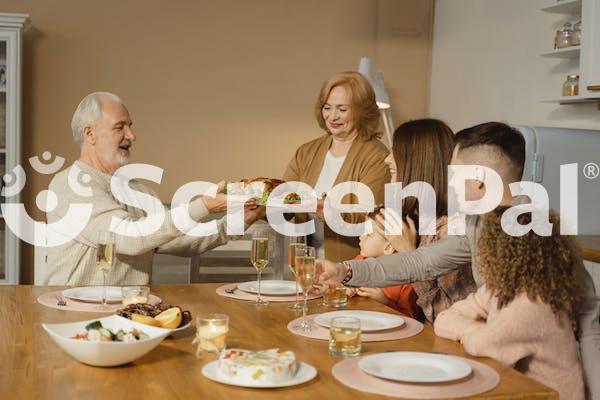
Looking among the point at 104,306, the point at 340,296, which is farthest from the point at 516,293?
the point at 104,306

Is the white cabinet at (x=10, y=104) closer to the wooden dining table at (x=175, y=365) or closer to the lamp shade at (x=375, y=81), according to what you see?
the lamp shade at (x=375, y=81)

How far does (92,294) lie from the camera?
209 cm

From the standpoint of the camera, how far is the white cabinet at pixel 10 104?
14.1 ft

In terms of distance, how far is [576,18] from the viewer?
13.0ft

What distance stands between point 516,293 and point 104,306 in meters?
0.99

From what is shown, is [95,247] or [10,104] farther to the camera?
[10,104]

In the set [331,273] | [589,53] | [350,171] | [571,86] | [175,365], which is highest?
[589,53]

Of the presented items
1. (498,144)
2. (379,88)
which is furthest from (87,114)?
(379,88)

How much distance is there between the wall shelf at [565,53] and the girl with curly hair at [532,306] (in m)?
2.30

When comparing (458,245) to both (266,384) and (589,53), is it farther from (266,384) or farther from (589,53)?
(589,53)

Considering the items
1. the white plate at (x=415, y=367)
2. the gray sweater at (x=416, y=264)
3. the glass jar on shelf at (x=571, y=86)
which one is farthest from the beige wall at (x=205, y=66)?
the white plate at (x=415, y=367)

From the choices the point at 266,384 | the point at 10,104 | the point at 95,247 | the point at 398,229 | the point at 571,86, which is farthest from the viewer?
the point at 10,104

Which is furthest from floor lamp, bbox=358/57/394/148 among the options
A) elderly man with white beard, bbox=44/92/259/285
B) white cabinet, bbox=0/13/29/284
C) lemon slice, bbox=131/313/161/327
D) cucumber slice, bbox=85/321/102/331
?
cucumber slice, bbox=85/321/102/331

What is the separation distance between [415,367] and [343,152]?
81.5 inches
